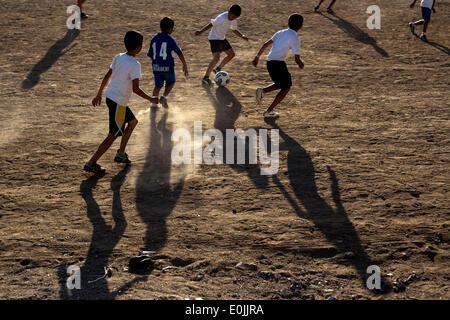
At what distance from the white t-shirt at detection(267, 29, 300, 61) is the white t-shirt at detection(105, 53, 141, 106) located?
2996 millimetres

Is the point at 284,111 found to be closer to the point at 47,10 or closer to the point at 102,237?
the point at 102,237

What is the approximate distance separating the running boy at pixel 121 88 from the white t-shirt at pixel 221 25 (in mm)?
4073

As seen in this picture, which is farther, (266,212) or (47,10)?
(47,10)

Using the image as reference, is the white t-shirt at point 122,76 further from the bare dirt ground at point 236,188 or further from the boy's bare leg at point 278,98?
the boy's bare leg at point 278,98

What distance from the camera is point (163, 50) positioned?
952 cm

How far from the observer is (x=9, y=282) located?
5.45m

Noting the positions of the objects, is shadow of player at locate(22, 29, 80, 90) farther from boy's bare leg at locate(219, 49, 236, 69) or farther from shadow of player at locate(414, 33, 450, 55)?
shadow of player at locate(414, 33, 450, 55)

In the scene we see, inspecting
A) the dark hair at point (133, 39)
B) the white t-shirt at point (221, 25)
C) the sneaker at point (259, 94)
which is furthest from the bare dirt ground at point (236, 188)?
the dark hair at point (133, 39)

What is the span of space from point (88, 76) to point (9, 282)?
689cm

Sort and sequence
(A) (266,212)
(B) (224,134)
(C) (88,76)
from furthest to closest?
1. (C) (88,76)
2. (B) (224,134)
3. (A) (266,212)

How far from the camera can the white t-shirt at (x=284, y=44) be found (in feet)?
29.5

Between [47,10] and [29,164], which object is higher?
[47,10]

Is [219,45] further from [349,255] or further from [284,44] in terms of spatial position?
[349,255]
